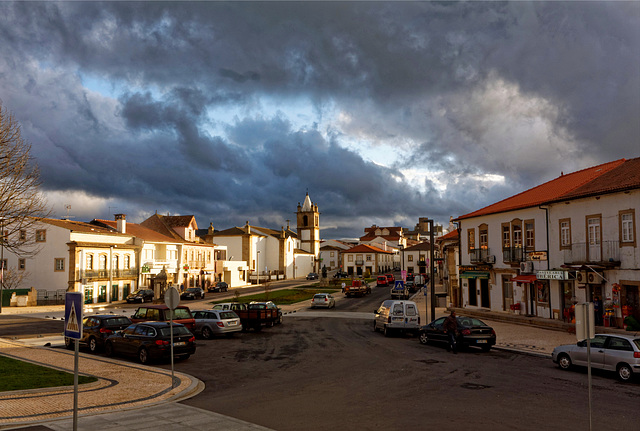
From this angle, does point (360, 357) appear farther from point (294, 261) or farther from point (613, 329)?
point (294, 261)

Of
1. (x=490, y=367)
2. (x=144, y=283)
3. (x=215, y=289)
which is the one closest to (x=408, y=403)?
(x=490, y=367)

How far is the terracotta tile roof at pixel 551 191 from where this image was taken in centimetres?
3081

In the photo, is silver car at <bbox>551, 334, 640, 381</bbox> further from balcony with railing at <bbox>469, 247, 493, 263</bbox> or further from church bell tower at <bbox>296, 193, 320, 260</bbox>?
church bell tower at <bbox>296, 193, 320, 260</bbox>

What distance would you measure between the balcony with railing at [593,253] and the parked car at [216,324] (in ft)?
61.7

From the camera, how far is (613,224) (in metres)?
25.5

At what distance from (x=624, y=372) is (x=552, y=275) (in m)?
14.5

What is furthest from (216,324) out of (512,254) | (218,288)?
(218,288)

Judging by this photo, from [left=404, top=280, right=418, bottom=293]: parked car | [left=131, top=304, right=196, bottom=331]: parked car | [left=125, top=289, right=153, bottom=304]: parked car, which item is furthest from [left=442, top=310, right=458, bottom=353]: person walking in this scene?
[left=404, top=280, right=418, bottom=293]: parked car

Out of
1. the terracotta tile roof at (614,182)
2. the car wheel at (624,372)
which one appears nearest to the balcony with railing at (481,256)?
the terracotta tile roof at (614,182)

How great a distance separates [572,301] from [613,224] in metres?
5.12

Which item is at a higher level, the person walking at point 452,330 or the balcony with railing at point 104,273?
the balcony with railing at point 104,273

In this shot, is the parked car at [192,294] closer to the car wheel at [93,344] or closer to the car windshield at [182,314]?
the car windshield at [182,314]

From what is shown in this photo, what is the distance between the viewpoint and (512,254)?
33.4m

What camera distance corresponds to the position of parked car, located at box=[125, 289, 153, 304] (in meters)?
51.2
